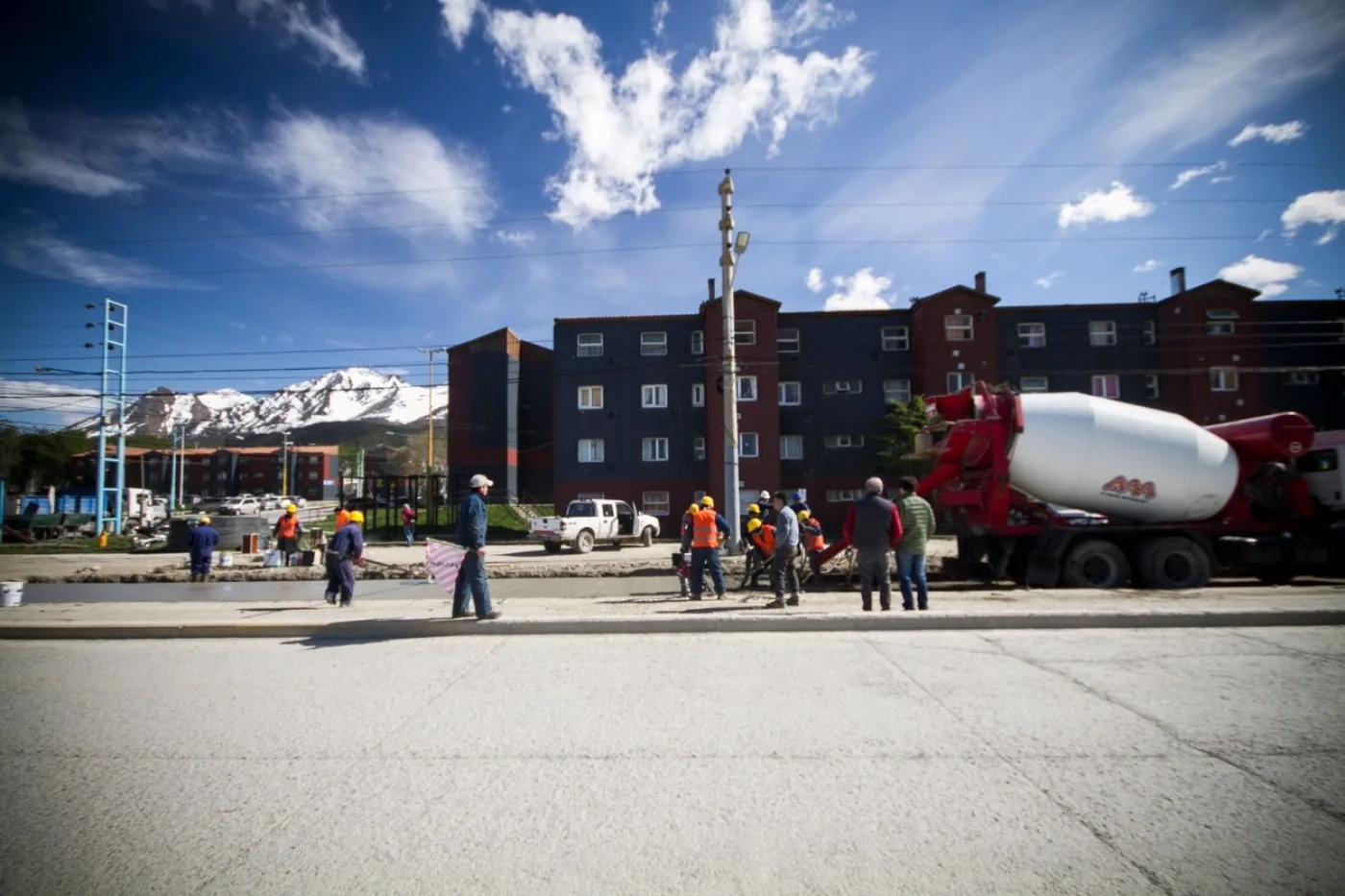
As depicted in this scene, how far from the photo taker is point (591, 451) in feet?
107

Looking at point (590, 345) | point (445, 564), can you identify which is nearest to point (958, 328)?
point (590, 345)

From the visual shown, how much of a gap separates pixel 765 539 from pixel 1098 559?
5.90 m

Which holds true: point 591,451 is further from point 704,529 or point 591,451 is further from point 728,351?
point 704,529

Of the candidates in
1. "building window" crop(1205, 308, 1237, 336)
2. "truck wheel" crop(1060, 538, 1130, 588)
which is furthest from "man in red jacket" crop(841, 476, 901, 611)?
"building window" crop(1205, 308, 1237, 336)

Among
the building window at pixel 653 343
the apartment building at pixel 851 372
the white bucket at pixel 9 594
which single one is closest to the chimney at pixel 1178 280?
the apartment building at pixel 851 372

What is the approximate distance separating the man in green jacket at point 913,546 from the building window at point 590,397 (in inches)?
1003

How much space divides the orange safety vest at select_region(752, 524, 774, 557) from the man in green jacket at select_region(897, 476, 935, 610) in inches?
92.0

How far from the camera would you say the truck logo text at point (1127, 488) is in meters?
10.9

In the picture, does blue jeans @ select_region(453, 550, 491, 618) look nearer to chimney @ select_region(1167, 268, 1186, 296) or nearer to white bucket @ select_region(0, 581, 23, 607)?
white bucket @ select_region(0, 581, 23, 607)

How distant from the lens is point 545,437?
43.9 m

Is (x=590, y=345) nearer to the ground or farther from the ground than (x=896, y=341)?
farther from the ground

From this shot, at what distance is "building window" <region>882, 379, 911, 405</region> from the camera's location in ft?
105

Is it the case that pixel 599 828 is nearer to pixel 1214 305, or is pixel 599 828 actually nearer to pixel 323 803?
pixel 323 803

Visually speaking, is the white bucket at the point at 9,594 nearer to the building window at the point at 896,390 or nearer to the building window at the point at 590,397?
the building window at the point at 590,397
